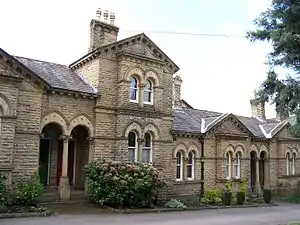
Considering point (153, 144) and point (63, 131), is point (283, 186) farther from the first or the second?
point (63, 131)

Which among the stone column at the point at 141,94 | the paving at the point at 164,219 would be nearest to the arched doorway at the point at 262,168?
the paving at the point at 164,219

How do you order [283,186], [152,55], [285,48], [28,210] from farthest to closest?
[283,186]
[152,55]
[28,210]
[285,48]

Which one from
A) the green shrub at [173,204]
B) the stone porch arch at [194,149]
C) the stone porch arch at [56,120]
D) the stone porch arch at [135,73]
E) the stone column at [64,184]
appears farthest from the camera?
the stone porch arch at [194,149]

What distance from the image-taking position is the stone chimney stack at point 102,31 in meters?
21.8

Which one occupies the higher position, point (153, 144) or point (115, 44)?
point (115, 44)

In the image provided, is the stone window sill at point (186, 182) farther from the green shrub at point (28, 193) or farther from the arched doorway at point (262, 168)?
the green shrub at point (28, 193)

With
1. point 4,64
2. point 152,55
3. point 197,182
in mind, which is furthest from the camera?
point 197,182

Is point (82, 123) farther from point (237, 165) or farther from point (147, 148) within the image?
point (237, 165)

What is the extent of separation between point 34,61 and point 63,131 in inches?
188

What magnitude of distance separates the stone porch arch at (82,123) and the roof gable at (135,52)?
3.50 meters

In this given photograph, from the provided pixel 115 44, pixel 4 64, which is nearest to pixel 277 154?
pixel 115 44

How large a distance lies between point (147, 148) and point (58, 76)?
6.26 metres

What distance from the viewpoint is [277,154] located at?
30.8m

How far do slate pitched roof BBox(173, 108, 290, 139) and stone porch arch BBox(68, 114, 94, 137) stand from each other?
592 cm
